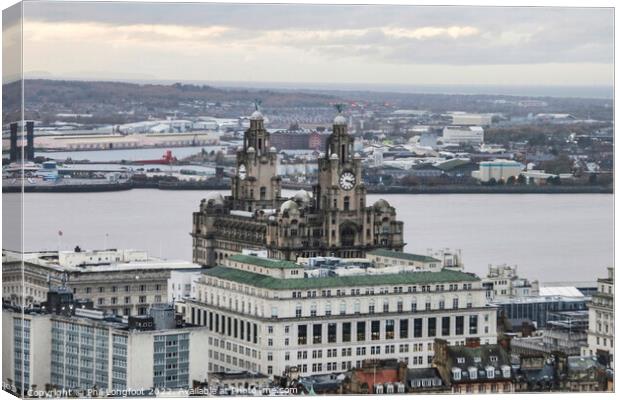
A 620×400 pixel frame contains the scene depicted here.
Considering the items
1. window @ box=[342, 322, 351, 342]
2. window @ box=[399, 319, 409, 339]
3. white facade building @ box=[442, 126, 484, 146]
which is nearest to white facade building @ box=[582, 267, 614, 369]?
window @ box=[399, 319, 409, 339]

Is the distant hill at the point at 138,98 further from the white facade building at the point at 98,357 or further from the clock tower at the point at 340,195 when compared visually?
the white facade building at the point at 98,357

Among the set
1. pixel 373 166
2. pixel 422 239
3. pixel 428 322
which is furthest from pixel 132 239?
pixel 428 322


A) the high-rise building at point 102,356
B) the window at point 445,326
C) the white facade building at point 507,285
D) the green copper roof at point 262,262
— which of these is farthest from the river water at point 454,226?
the high-rise building at point 102,356

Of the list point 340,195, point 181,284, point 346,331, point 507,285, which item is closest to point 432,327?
point 346,331

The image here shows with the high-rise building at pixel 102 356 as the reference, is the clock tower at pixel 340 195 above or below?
above

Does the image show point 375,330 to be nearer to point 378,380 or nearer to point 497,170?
point 378,380

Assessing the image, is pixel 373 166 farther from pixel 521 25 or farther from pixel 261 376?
pixel 261 376

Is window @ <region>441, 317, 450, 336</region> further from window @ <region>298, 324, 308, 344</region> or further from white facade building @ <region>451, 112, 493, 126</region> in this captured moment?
white facade building @ <region>451, 112, 493, 126</region>
